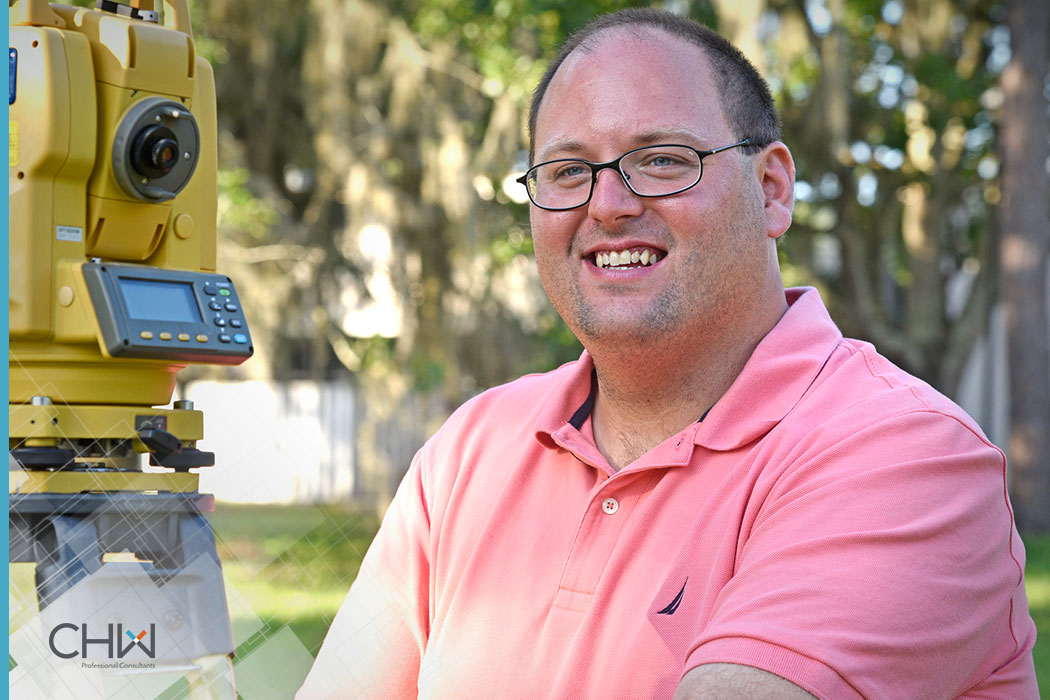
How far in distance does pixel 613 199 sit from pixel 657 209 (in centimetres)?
6

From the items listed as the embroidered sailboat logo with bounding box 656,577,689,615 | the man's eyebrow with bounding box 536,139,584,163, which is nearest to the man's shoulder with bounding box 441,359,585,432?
the man's eyebrow with bounding box 536,139,584,163

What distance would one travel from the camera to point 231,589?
41.7 inches

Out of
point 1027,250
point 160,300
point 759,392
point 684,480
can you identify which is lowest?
point 1027,250

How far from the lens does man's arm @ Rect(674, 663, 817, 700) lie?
1.27 metres

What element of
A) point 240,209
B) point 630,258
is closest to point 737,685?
point 630,258

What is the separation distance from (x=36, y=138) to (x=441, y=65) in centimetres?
793

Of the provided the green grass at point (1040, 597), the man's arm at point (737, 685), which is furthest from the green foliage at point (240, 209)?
the man's arm at point (737, 685)

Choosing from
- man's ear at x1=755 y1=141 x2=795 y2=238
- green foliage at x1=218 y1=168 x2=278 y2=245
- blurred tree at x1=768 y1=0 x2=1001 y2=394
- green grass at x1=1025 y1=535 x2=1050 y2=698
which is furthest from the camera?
blurred tree at x1=768 y1=0 x2=1001 y2=394

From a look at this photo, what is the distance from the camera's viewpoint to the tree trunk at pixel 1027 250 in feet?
36.3

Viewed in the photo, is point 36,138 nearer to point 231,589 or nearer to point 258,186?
point 231,589

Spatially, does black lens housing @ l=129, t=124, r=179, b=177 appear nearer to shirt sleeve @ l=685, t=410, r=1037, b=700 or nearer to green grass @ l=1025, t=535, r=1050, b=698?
shirt sleeve @ l=685, t=410, r=1037, b=700

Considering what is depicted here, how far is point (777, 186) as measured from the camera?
196 centimetres

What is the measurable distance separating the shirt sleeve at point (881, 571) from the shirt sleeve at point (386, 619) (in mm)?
348
